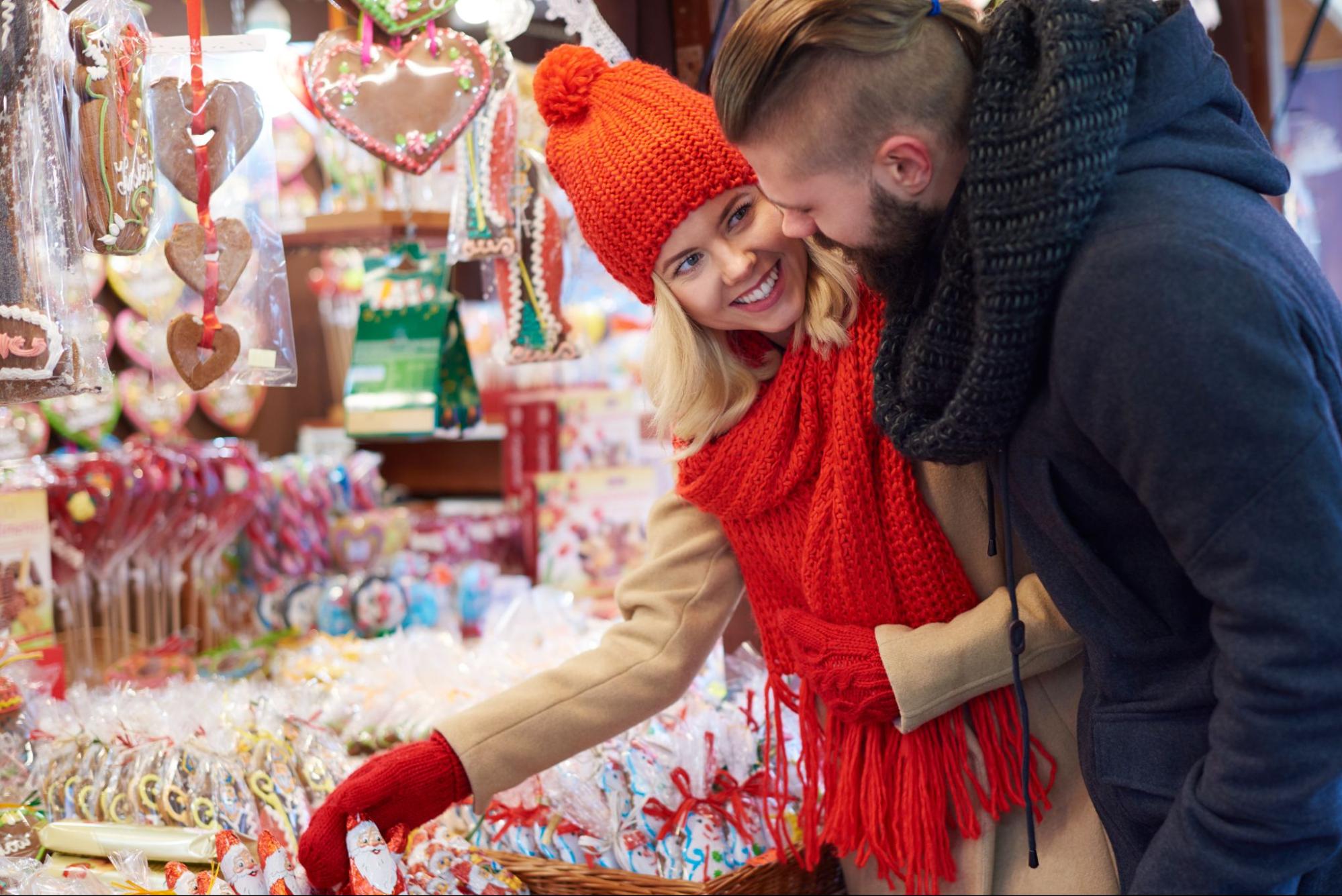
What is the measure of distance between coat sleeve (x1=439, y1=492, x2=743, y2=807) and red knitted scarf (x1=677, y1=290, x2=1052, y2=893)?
0.45 ft

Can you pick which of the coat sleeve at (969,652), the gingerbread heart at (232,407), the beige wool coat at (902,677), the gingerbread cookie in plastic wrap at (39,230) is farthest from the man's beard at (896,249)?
the gingerbread heart at (232,407)

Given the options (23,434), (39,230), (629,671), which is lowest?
(629,671)

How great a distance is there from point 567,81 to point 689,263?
0.32 m

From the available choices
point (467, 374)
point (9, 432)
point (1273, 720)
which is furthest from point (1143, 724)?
point (9, 432)

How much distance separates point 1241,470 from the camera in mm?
1033

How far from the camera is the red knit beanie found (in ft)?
5.35

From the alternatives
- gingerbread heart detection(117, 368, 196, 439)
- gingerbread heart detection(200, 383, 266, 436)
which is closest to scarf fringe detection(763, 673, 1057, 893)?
gingerbread heart detection(117, 368, 196, 439)

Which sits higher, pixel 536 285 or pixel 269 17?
pixel 269 17

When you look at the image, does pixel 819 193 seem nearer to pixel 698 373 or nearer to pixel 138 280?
pixel 698 373

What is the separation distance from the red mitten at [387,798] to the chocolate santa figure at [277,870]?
0.04m

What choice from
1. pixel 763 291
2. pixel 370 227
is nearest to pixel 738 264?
pixel 763 291

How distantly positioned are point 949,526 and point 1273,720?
568mm

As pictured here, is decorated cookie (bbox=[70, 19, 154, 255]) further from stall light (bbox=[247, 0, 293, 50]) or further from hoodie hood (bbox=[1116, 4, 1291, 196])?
hoodie hood (bbox=[1116, 4, 1291, 196])

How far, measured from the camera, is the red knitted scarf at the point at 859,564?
1.57m
